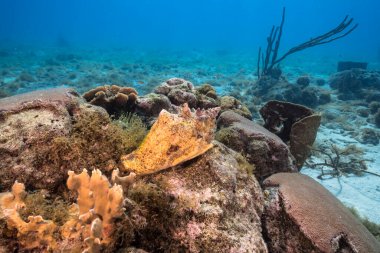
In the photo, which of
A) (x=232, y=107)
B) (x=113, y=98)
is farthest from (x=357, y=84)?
(x=113, y=98)

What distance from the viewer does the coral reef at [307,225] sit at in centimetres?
280

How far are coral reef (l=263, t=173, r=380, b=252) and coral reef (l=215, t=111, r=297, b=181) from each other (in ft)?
3.41

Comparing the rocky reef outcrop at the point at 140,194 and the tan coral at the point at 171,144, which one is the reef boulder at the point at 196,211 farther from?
the tan coral at the point at 171,144

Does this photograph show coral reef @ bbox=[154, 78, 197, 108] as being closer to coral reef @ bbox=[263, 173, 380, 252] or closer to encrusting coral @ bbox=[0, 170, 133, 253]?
coral reef @ bbox=[263, 173, 380, 252]

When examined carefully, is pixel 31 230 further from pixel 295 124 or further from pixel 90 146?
pixel 295 124

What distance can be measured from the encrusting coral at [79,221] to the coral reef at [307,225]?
1.94 m

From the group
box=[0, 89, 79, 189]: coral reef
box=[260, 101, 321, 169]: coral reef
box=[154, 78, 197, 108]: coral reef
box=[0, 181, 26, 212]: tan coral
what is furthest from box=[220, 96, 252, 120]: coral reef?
box=[0, 181, 26, 212]: tan coral

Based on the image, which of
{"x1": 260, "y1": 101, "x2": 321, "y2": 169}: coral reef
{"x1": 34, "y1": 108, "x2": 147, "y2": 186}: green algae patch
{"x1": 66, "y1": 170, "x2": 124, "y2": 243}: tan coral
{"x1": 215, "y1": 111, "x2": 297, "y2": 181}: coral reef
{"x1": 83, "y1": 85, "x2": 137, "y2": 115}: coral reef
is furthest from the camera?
{"x1": 260, "y1": 101, "x2": 321, "y2": 169}: coral reef

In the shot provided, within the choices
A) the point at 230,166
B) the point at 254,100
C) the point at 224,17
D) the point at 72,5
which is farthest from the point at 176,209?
the point at 72,5

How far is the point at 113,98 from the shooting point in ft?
15.5

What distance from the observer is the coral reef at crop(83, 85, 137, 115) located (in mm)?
4648

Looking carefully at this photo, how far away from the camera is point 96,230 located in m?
1.87

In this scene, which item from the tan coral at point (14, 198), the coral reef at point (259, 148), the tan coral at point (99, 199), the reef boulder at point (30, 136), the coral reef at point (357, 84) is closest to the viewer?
the tan coral at point (99, 199)

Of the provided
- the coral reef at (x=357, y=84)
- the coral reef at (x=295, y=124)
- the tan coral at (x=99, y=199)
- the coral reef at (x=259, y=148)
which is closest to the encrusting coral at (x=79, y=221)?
the tan coral at (x=99, y=199)
